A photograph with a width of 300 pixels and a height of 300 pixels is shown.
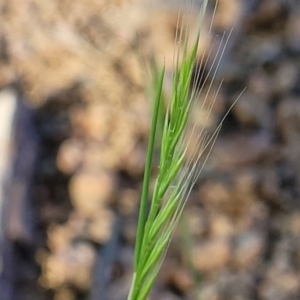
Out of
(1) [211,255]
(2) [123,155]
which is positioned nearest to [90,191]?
(2) [123,155]

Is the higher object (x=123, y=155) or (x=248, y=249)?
(x=123, y=155)

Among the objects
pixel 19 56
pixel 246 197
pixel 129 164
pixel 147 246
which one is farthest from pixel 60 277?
pixel 147 246

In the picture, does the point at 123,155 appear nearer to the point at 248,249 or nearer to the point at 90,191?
the point at 90,191

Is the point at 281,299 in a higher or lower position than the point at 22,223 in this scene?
lower

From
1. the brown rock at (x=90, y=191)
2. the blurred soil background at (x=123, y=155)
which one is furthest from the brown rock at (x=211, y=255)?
the brown rock at (x=90, y=191)

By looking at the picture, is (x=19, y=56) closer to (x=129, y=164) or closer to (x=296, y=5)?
(x=129, y=164)

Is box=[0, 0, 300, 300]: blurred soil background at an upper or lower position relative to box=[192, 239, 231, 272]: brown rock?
upper

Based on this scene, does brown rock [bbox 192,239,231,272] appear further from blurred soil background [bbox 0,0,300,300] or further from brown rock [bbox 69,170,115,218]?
brown rock [bbox 69,170,115,218]

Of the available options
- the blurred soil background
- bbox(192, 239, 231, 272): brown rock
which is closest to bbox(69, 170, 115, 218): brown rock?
the blurred soil background
